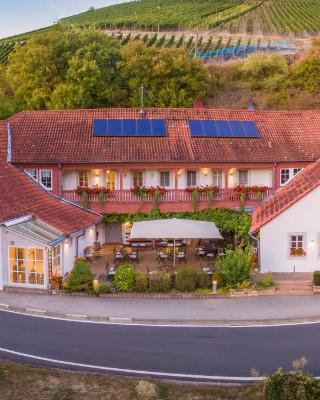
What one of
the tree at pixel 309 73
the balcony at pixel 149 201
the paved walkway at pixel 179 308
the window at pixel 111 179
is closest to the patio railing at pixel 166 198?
the balcony at pixel 149 201

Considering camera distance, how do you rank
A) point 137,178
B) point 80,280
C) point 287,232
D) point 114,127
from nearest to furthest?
point 80,280, point 287,232, point 137,178, point 114,127

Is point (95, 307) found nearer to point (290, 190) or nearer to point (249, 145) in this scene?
point (290, 190)

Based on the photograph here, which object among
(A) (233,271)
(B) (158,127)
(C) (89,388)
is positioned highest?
(B) (158,127)

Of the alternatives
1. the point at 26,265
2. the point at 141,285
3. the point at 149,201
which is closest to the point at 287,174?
the point at 149,201

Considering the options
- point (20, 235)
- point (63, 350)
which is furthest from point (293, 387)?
point (20, 235)

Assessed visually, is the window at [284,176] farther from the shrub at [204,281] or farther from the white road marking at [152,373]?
the white road marking at [152,373]

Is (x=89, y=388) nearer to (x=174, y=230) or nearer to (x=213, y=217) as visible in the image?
(x=174, y=230)
